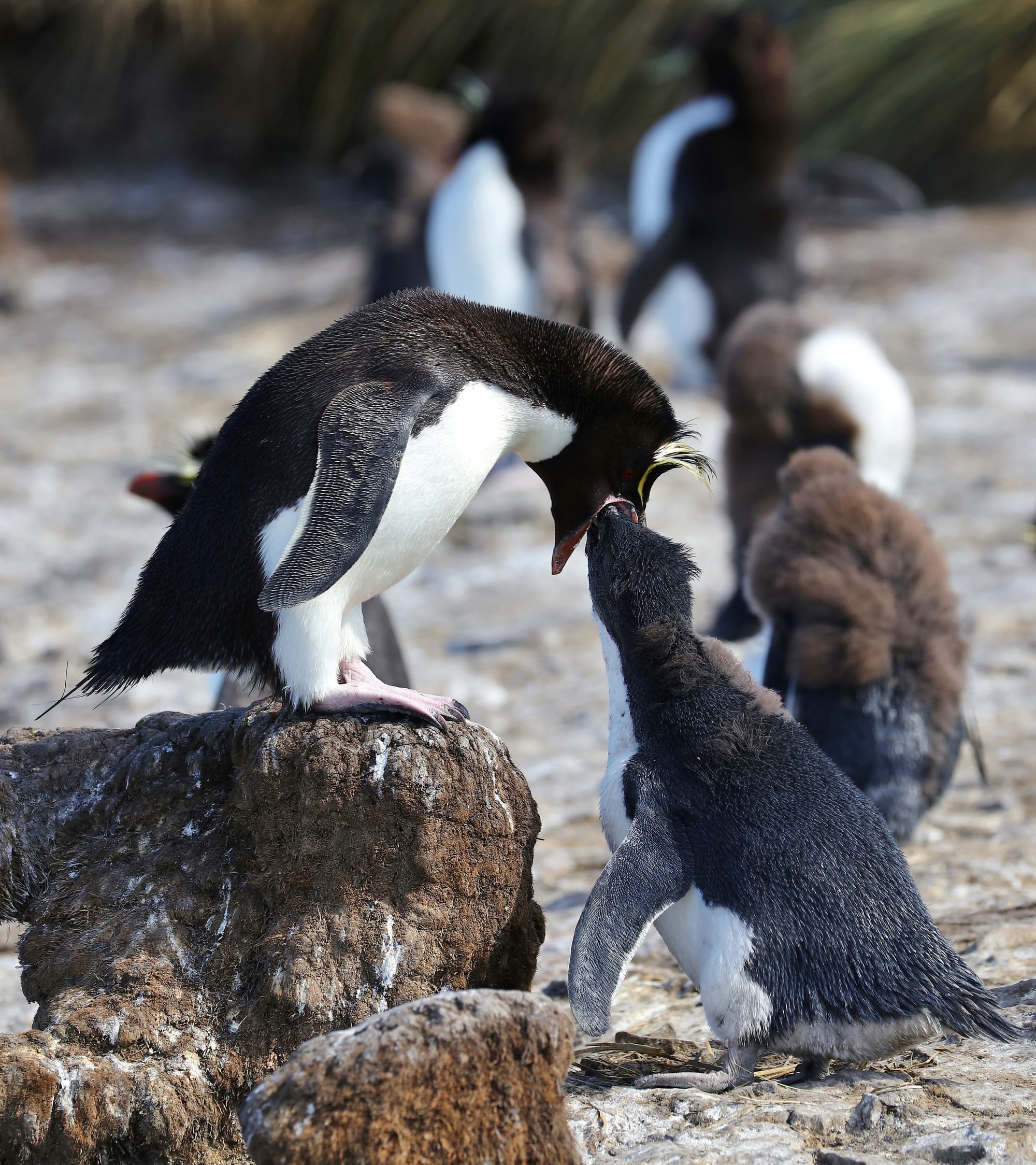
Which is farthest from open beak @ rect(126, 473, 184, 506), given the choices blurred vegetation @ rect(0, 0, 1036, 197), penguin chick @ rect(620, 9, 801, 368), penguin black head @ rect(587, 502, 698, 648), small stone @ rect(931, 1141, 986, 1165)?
blurred vegetation @ rect(0, 0, 1036, 197)

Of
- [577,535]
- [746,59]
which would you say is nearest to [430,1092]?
[577,535]

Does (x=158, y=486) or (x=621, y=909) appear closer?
(x=621, y=909)

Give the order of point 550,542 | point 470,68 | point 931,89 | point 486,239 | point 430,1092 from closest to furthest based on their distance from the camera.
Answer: point 430,1092, point 550,542, point 486,239, point 931,89, point 470,68

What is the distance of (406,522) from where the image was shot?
9.41 ft

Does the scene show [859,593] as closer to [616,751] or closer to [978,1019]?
[616,751]

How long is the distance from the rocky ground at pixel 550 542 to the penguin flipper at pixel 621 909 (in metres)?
0.17

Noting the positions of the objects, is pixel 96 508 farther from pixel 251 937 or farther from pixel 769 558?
pixel 251 937

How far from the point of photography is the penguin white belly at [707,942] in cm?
261

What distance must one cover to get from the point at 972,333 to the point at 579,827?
5.68 metres

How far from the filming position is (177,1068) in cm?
244

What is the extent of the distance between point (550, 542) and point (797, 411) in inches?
67.4

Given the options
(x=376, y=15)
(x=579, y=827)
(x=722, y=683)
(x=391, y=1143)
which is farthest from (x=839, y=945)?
(x=376, y=15)

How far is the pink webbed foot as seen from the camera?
270 centimetres

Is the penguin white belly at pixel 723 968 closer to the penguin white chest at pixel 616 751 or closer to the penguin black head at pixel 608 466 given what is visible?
the penguin white chest at pixel 616 751
